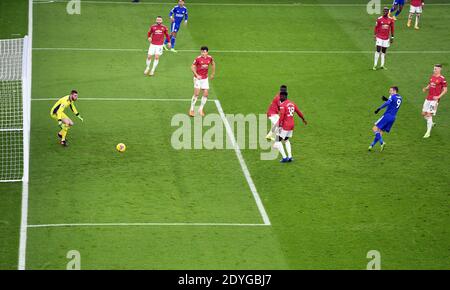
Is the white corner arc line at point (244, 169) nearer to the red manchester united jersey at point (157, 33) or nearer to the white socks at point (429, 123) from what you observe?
the red manchester united jersey at point (157, 33)

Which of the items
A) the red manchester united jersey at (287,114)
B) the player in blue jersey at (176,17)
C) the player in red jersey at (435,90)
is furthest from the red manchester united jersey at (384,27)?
the red manchester united jersey at (287,114)

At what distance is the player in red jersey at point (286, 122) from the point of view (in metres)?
27.2

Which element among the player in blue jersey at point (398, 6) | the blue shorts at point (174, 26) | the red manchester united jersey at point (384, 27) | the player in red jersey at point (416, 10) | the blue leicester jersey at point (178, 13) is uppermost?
the player in blue jersey at point (398, 6)

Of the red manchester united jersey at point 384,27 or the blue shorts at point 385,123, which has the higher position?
the red manchester united jersey at point 384,27

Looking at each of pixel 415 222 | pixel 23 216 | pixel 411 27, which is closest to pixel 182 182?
pixel 23 216

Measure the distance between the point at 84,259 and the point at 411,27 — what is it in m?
26.9

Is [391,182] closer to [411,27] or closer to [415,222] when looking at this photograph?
[415,222]

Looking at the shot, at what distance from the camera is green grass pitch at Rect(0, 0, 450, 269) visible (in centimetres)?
2231

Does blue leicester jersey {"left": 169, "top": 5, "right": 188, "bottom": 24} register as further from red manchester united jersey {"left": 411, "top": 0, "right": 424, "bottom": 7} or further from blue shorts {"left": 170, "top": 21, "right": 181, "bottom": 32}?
red manchester united jersey {"left": 411, "top": 0, "right": 424, "bottom": 7}

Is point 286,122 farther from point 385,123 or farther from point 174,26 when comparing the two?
point 174,26

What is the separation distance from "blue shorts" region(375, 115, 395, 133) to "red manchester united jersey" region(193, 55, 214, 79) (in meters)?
6.46

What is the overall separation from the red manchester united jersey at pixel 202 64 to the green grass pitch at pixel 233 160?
1.63 metres

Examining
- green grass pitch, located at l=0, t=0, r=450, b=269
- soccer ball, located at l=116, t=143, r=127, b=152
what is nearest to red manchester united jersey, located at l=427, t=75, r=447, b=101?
green grass pitch, located at l=0, t=0, r=450, b=269
